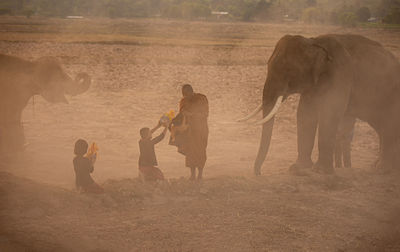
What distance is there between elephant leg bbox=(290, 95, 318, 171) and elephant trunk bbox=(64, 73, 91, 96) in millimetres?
4412

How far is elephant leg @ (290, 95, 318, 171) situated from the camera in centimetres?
684

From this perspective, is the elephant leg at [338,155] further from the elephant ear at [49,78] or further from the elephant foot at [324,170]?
the elephant ear at [49,78]

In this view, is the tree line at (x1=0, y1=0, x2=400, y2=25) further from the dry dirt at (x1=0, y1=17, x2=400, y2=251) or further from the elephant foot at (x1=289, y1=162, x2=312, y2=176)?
the elephant foot at (x1=289, y1=162, x2=312, y2=176)

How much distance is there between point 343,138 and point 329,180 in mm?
1298

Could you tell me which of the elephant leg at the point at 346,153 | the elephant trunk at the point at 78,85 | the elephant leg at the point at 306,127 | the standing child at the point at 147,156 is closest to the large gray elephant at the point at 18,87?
the elephant trunk at the point at 78,85

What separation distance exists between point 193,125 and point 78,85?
12.4 ft

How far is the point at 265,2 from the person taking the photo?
3725 cm

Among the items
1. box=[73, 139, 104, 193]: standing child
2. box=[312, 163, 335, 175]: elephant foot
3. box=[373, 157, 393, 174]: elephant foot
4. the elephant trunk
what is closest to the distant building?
the elephant trunk

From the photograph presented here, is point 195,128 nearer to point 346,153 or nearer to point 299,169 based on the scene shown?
point 299,169

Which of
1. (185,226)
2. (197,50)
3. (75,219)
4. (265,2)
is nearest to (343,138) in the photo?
(185,226)

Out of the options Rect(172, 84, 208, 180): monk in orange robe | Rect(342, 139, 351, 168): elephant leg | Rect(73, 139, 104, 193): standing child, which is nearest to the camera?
Rect(73, 139, 104, 193): standing child

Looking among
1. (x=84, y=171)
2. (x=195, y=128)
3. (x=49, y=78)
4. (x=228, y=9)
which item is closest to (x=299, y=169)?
(x=195, y=128)

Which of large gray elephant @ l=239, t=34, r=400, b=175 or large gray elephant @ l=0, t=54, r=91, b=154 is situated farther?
large gray elephant @ l=0, t=54, r=91, b=154

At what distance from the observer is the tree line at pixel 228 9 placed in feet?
82.9
